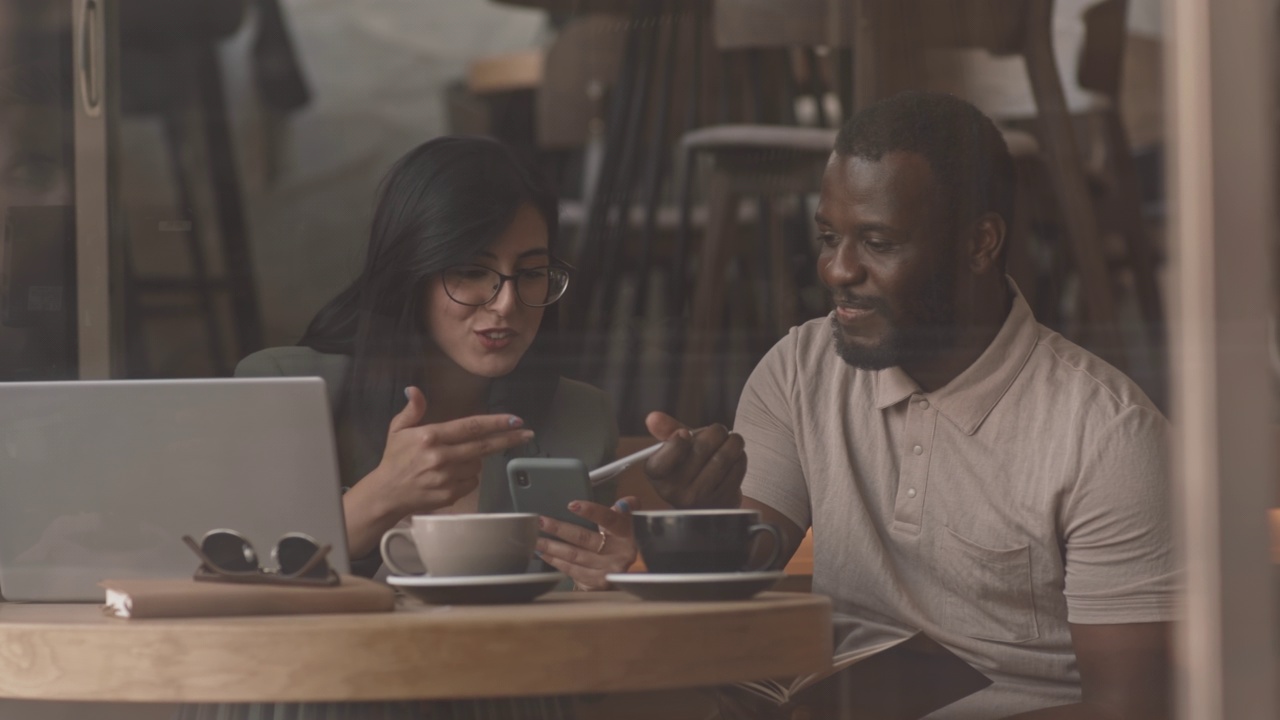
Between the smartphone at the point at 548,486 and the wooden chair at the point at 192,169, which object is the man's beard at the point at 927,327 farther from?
the wooden chair at the point at 192,169

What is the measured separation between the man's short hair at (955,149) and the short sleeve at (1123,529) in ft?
0.78

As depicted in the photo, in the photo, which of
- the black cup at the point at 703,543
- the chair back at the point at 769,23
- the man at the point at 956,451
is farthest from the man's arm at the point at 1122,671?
the chair back at the point at 769,23

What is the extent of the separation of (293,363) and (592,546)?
44 centimetres

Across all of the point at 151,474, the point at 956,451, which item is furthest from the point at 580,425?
the point at 151,474

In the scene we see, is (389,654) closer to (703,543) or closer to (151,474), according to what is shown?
(703,543)

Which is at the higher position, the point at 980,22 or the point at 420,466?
the point at 980,22

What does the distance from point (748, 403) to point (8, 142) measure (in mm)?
950

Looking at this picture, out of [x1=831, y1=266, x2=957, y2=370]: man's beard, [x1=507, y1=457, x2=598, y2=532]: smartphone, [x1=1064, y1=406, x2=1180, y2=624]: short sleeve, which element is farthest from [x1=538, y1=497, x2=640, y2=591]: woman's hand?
[x1=1064, y1=406, x2=1180, y2=624]: short sleeve

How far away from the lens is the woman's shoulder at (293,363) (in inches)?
62.6

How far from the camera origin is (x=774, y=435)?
5.05 ft

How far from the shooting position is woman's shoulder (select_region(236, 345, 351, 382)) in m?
1.59

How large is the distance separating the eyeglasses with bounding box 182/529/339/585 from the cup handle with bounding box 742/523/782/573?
313 millimetres

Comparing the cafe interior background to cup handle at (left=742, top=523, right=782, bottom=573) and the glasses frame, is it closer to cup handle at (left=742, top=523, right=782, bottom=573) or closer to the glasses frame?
the glasses frame

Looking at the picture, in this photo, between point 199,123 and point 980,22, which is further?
point 199,123
